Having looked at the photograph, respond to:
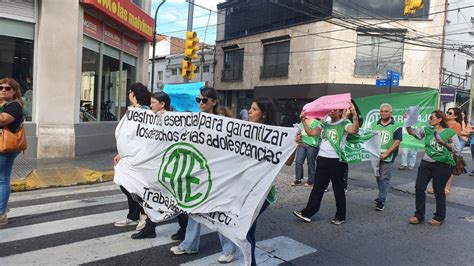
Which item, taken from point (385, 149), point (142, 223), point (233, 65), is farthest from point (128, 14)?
point (233, 65)

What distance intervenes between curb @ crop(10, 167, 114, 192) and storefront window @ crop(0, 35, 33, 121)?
2.95 meters

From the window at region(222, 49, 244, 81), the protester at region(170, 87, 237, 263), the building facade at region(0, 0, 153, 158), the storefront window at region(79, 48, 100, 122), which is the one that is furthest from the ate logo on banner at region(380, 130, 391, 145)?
the window at region(222, 49, 244, 81)

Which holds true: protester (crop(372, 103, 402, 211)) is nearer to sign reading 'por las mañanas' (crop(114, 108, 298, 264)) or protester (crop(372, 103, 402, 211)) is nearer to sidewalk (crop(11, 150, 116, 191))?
sign reading 'por las mañanas' (crop(114, 108, 298, 264))

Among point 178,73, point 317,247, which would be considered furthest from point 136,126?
point 178,73

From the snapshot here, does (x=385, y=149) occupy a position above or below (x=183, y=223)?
above

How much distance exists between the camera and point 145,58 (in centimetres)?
1692

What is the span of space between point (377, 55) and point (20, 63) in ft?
69.4

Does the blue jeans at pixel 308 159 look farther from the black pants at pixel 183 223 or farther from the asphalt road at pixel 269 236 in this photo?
the black pants at pixel 183 223

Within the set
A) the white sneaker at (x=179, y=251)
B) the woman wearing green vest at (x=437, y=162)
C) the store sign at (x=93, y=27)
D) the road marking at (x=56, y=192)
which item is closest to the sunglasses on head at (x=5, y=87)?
the road marking at (x=56, y=192)

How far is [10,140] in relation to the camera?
195 inches

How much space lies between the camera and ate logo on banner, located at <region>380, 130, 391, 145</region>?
22.2 feet

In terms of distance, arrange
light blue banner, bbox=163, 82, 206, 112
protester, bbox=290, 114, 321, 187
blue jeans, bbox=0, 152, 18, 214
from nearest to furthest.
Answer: blue jeans, bbox=0, 152, 18, 214, light blue banner, bbox=163, 82, 206, 112, protester, bbox=290, 114, 321, 187

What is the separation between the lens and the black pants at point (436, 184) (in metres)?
5.90

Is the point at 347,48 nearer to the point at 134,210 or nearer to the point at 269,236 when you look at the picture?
the point at 269,236
